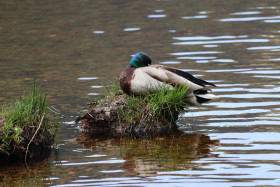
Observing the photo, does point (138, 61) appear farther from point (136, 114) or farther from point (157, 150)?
point (157, 150)

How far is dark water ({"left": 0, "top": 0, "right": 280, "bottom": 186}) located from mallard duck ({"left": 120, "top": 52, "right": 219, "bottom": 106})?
0.41 metres

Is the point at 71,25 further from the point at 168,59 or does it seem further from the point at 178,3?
the point at 168,59

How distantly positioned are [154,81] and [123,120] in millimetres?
598

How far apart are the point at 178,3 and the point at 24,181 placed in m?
15.0

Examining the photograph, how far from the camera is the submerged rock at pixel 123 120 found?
7.40 metres

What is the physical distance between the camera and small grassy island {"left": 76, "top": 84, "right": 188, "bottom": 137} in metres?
7.37

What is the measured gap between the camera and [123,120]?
750 cm

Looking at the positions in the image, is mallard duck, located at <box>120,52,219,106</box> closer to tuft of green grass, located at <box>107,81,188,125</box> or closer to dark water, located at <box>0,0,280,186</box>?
tuft of green grass, located at <box>107,81,188,125</box>

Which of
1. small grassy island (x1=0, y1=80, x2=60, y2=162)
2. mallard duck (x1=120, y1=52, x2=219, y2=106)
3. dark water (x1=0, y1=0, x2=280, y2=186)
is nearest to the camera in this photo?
dark water (x1=0, y1=0, x2=280, y2=186)

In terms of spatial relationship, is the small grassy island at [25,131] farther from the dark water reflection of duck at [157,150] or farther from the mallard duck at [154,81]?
the mallard duck at [154,81]

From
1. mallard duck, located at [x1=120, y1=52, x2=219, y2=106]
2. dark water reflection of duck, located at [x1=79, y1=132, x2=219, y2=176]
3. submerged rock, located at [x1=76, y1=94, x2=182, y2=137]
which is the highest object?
mallard duck, located at [x1=120, y1=52, x2=219, y2=106]

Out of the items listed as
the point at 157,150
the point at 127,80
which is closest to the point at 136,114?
the point at 127,80

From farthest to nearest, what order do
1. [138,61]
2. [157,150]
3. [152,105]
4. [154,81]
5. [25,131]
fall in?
[138,61] → [154,81] → [152,105] → [157,150] → [25,131]

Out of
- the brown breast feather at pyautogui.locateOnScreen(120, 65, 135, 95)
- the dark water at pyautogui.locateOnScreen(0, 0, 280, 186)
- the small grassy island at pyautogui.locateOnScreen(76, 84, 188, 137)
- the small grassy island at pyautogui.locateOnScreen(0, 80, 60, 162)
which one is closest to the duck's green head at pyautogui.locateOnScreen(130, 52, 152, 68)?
the brown breast feather at pyautogui.locateOnScreen(120, 65, 135, 95)
